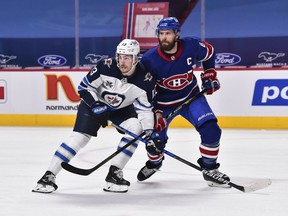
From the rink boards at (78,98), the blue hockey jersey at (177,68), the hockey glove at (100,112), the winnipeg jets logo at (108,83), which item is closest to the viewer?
the hockey glove at (100,112)

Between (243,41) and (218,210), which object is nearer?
(218,210)

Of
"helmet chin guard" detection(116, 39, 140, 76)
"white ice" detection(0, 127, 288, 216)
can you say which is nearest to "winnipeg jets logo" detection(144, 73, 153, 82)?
"helmet chin guard" detection(116, 39, 140, 76)

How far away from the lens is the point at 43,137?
7.19 meters

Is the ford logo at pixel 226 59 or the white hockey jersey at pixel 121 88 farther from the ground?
the white hockey jersey at pixel 121 88

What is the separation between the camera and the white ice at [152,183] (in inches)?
141

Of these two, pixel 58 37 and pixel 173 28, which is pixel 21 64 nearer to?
pixel 58 37

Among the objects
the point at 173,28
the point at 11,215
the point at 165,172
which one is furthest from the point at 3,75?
the point at 11,215

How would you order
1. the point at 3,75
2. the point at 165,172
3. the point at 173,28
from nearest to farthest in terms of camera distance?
the point at 173,28 → the point at 165,172 → the point at 3,75

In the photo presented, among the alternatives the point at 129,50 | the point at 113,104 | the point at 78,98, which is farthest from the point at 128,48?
the point at 78,98

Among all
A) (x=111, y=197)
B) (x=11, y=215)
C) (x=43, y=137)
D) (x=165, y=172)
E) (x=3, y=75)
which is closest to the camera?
(x=11, y=215)

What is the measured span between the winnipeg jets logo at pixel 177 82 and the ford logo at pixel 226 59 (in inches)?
190

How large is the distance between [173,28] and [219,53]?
510 centimetres

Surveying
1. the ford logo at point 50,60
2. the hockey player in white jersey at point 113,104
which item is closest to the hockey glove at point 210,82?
the hockey player in white jersey at point 113,104

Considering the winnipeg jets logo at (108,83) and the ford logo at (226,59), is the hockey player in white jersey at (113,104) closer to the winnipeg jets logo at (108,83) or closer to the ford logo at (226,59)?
the winnipeg jets logo at (108,83)
